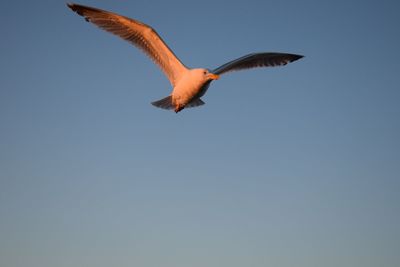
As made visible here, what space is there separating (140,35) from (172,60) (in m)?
0.76

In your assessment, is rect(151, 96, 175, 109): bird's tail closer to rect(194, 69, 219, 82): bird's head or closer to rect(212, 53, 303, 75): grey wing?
rect(194, 69, 219, 82): bird's head

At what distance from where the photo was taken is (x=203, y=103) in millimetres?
9656

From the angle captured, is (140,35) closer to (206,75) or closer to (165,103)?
(165,103)

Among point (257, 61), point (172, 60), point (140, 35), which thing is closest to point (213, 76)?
point (172, 60)

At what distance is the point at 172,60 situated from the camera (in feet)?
30.1

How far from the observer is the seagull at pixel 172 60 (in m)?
8.55

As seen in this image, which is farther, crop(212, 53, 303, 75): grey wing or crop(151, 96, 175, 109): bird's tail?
crop(151, 96, 175, 109): bird's tail

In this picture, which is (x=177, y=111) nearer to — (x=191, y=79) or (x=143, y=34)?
(x=191, y=79)

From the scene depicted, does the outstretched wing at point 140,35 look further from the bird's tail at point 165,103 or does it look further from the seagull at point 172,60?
the bird's tail at point 165,103

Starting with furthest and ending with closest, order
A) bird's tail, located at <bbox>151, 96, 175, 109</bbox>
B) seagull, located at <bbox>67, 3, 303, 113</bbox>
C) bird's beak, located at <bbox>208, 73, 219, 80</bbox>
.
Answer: bird's tail, located at <bbox>151, 96, 175, 109</bbox>, seagull, located at <bbox>67, 3, 303, 113</bbox>, bird's beak, located at <bbox>208, 73, 219, 80</bbox>

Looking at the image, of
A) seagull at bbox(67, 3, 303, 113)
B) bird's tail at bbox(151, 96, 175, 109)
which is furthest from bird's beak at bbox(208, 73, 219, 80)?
bird's tail at bbox(151, 96, 175, 109)

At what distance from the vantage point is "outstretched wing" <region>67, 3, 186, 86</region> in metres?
8.63

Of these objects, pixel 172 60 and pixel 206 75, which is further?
pixel 172 60

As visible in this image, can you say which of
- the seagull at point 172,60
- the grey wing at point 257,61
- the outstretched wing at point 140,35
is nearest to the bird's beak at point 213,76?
the seagull at point 172,60
